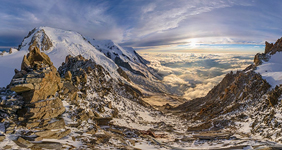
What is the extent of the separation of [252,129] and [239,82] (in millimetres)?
24055

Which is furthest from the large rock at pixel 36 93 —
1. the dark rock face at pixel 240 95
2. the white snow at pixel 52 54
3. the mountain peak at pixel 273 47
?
the mountain peak at pixel 273 47

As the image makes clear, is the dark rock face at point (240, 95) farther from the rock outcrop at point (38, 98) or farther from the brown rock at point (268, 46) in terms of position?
the rock outcrop at point (38, 98)

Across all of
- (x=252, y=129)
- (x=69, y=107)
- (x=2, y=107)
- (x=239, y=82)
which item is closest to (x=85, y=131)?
(x=69, y=107)

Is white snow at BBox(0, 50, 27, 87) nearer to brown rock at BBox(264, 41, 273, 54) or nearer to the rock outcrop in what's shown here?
the rock outcrop

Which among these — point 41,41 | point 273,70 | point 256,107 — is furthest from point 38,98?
point 41,41

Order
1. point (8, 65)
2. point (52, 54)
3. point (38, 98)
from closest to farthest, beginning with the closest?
point (38, 98) < point (8, 65) < point (52, 54)

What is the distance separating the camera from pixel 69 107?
23766 mm

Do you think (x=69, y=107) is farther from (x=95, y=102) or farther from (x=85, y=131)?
(x=95, y=102)

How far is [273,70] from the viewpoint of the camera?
39.7 metres

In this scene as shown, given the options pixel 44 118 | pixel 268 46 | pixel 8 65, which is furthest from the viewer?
pixel 8 65

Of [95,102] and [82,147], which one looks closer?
[82,147]

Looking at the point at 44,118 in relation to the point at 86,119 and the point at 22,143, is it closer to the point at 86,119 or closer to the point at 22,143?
the point at 22,143

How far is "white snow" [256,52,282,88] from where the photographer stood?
3306cm

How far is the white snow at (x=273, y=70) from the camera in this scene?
3306cm
